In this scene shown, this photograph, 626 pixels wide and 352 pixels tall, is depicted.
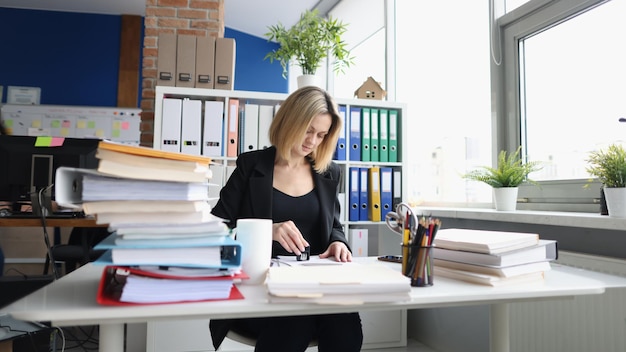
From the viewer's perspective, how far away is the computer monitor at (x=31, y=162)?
82.0 inches

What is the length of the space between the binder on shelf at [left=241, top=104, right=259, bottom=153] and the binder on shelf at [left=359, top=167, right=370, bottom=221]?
26.3 inches

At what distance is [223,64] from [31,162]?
1.14m

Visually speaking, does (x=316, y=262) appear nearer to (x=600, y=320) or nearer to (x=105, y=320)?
(x=105, y=320)

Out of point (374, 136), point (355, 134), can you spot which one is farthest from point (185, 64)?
point (374, 136)

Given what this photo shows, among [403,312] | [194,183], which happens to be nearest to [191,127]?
[403,312]

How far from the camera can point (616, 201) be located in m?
1.58

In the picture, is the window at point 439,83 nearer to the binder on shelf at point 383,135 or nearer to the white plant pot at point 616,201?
the binder on shelf at point 383,135

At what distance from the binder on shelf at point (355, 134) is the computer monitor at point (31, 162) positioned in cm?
141

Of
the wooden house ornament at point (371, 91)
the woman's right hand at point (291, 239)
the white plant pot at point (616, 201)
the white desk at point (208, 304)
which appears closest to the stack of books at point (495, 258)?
the white desk at point (208, 304)

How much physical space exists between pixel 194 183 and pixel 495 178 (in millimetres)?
1763

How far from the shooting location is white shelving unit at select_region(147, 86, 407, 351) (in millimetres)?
2396

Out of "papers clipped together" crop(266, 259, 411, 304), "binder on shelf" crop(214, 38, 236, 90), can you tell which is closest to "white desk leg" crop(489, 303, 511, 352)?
"papers clipped together" crop(266, 259, 411, 304)

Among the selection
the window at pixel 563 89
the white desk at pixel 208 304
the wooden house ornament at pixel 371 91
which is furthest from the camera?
the wooden house ornament at pixel 371 91

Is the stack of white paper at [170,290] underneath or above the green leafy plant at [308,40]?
underneath
